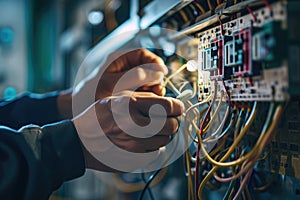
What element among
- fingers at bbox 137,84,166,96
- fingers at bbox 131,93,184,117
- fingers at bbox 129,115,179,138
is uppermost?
fingers at bbox 137,84,166,96

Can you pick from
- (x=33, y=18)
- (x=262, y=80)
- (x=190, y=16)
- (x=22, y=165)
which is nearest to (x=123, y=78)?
(x=190, y=16)

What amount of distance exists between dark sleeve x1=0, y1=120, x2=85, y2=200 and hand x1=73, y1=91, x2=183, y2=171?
3 cm

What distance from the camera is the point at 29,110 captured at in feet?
3.91

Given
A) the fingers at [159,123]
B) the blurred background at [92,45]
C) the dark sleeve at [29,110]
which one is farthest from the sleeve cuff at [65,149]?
the dark sleeve at [29,110]

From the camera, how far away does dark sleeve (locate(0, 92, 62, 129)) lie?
3.62 ft

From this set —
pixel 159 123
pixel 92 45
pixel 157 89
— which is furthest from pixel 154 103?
pixel 92 45

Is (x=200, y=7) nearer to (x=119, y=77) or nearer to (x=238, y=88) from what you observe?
(x=238, y=88)

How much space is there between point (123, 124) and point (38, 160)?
175 mm

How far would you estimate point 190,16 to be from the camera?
0.82 metres

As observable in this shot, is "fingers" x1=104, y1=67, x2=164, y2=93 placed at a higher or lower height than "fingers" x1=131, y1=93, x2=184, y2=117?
higher

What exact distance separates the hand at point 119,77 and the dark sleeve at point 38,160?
0.23m

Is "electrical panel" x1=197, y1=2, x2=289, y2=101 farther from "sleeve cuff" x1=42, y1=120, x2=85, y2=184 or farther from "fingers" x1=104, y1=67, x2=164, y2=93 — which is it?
"sleeve cuff" x1=42, y1=120, x2=85, y2=184

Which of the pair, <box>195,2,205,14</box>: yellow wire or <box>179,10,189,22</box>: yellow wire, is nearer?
<box>195,2,205,14</box>: yellow wire

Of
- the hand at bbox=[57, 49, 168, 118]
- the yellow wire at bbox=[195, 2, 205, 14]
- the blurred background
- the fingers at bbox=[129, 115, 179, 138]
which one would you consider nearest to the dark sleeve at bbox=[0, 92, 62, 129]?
the hand at bbox=[57, 49, 168, 118]
